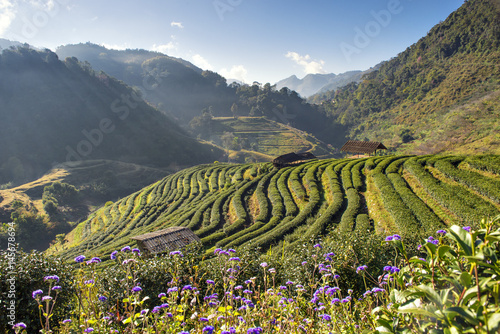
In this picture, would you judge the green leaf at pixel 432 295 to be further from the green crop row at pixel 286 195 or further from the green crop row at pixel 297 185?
the green crop row at pixel 297 185

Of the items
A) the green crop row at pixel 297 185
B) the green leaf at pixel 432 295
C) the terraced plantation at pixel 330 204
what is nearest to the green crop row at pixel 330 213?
the terraced plantation at pixel 330 204

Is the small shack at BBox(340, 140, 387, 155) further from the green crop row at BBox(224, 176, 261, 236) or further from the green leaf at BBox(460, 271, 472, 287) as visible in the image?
the green leaf at BBox(460, 271, 472, 287)

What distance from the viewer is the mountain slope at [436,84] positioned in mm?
80250

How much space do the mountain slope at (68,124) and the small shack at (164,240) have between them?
83738 millimetres

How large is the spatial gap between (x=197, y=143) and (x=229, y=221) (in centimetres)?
8794

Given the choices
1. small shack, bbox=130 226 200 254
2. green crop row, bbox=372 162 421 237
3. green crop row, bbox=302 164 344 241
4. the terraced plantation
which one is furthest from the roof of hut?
small shack, bbox=130 226 200 254

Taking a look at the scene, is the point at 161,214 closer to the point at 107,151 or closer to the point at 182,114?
the point at 107,151

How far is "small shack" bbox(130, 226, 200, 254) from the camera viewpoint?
60.7 ft

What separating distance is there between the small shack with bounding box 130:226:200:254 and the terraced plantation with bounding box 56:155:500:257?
3.25 m

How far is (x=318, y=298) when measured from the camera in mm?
4234

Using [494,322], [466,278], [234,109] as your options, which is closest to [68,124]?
[234,109]

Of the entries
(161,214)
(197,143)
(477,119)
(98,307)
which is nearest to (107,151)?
(197,143)

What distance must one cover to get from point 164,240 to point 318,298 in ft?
57.7

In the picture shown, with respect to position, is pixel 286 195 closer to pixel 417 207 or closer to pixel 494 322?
pixel 417 207
